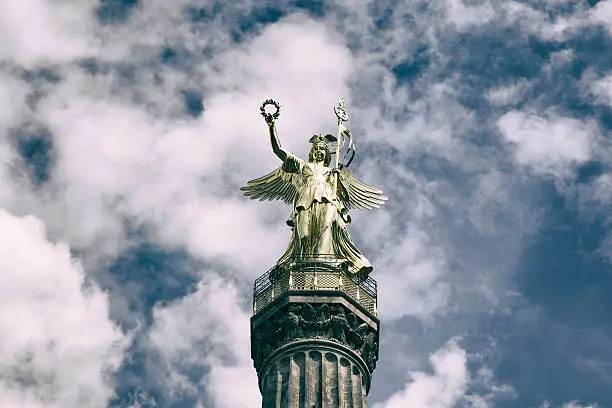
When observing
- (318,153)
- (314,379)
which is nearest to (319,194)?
(318,153)

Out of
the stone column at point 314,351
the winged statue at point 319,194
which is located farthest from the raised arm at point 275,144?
the stone column at point 314,351

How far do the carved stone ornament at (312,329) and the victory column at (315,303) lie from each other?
4 cm

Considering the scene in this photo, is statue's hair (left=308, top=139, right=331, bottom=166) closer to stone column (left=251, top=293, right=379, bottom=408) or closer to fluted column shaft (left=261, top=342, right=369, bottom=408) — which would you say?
stone column (left=251, top=293, right=379, bottom=408)

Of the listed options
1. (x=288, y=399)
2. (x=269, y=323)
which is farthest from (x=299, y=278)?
(x=288, y=399)

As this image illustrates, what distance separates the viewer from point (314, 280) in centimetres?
5275

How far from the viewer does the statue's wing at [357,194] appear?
5766 centimetres

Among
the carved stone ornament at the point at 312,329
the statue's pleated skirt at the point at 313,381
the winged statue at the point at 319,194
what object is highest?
Result: the winged statue at the point at 319,194

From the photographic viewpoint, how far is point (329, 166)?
5809cm

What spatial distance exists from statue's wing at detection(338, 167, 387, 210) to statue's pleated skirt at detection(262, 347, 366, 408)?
8.65 metres

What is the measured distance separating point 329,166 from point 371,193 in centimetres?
208

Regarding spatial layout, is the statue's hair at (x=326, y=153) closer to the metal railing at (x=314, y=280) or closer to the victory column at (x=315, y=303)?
the victory column at (x=315, y=303)

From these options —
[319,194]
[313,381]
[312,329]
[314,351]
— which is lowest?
[313,381]

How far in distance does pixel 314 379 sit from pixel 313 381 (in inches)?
3.7

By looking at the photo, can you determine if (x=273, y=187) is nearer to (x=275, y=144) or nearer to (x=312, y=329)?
(x=275, y=144)
